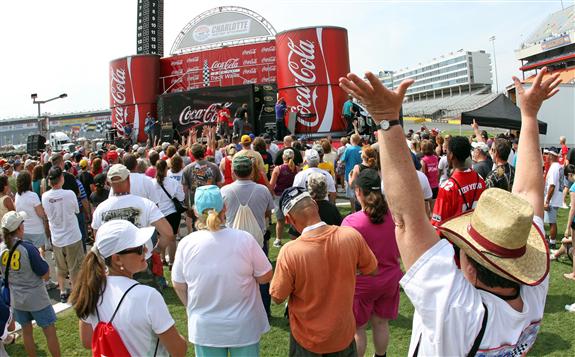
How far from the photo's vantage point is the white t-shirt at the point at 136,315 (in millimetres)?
2182

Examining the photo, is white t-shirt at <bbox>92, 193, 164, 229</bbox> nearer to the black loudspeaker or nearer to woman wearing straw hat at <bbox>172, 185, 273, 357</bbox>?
woman wearing straw hat at <bbox>172, 185, 273, 357</bbox>

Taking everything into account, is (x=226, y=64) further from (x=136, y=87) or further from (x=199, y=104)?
(x=136, y=87)

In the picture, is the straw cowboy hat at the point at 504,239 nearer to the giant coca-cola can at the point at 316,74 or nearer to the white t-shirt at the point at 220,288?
the white t-shirt at the point at 220,288

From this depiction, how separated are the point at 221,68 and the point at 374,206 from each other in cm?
2204

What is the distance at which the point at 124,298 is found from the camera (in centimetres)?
220

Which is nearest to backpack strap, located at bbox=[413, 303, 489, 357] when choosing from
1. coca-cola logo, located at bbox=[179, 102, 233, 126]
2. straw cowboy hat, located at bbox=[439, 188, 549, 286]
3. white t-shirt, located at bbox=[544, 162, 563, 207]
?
straw cowboy hat, located at bbox=[439, 188, 549, 286]

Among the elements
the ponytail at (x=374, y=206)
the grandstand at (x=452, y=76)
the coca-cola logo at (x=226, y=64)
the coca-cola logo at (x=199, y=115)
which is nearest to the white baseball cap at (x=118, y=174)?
the ponytail at (x=374, y=206)

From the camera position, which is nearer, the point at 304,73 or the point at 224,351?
the point at 224,351

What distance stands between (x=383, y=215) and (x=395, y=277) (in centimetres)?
54

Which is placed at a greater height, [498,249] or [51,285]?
[498,249]

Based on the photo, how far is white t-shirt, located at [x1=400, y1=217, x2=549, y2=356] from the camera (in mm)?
1362

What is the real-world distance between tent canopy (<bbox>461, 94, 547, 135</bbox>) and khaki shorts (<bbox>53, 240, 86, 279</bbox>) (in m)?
9.88

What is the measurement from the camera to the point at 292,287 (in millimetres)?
2863

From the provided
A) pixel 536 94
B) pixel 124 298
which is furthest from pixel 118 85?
pixel 536 94
